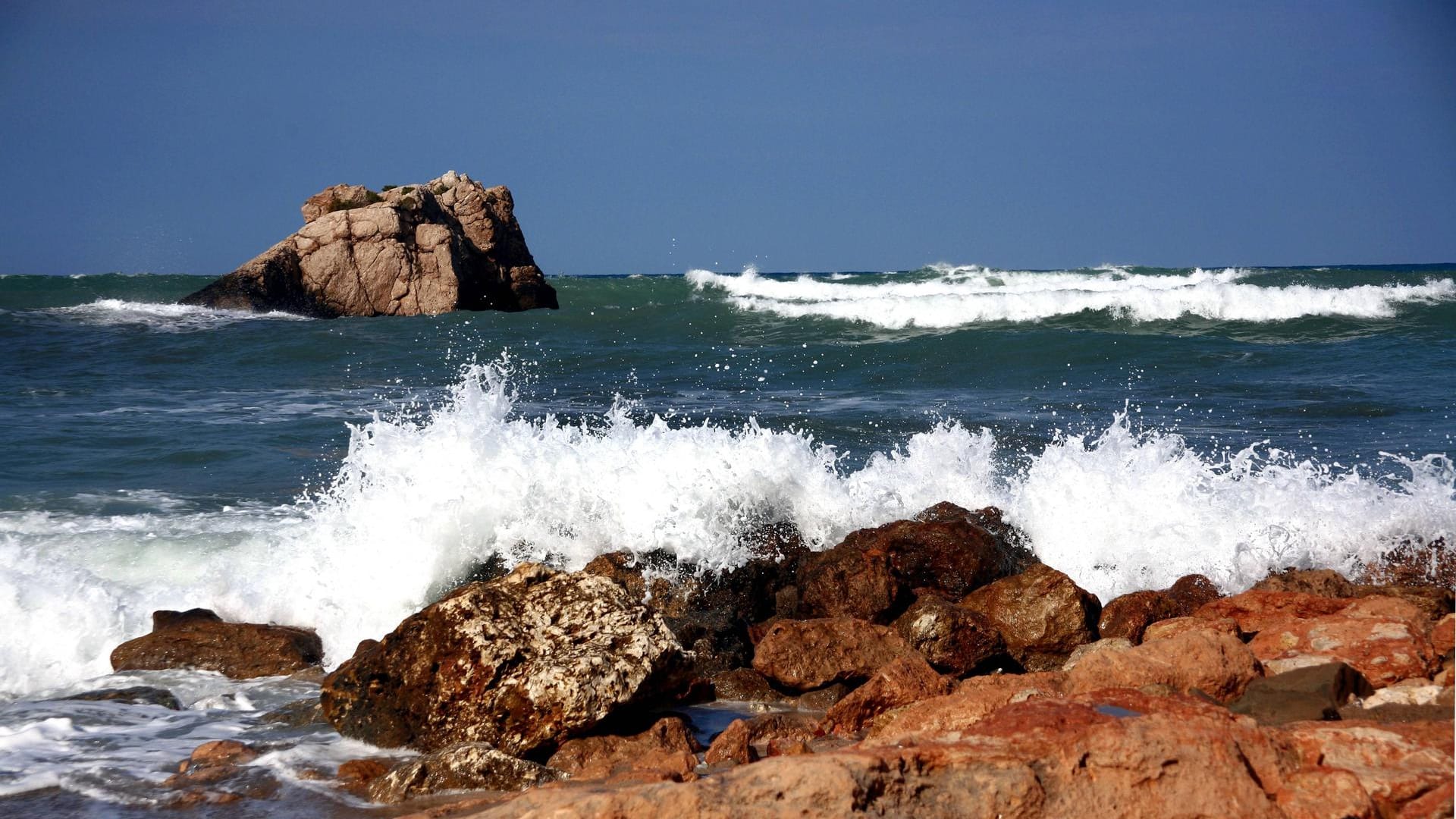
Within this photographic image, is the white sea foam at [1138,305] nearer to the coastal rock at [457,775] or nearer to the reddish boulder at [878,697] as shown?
the reddish boulder at [878,697]

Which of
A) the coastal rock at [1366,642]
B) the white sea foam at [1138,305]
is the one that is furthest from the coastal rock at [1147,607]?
the white sea foam at [1138,305]

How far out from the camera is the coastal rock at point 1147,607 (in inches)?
207

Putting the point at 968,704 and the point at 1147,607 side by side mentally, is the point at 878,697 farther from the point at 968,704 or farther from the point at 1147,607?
the point at 1147,607

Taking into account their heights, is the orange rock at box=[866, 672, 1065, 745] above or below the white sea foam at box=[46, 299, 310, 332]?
below

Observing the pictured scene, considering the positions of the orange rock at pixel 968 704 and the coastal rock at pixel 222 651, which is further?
the coastal rock at pixel 222 651

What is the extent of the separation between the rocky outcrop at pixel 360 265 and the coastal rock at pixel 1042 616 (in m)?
17.5

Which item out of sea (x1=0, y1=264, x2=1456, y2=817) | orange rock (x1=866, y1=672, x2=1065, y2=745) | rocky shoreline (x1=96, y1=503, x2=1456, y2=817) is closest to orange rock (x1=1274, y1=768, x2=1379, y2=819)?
rocky shoreline (x1=96, y1=503, x2=1456, y2=817)

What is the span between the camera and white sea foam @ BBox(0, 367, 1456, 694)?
6.11 metres

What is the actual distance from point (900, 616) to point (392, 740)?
233 cm

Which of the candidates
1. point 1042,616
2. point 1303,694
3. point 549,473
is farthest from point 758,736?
point 549,473

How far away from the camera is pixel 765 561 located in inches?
237

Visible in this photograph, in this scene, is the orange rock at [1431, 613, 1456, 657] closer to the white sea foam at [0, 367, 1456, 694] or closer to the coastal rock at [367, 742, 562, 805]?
the white sea foam at [0, 367, 1456, 694]

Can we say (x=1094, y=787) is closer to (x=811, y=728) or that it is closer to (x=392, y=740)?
(x=811, y=728)

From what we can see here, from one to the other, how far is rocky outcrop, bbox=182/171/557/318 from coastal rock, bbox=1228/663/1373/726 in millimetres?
19343
